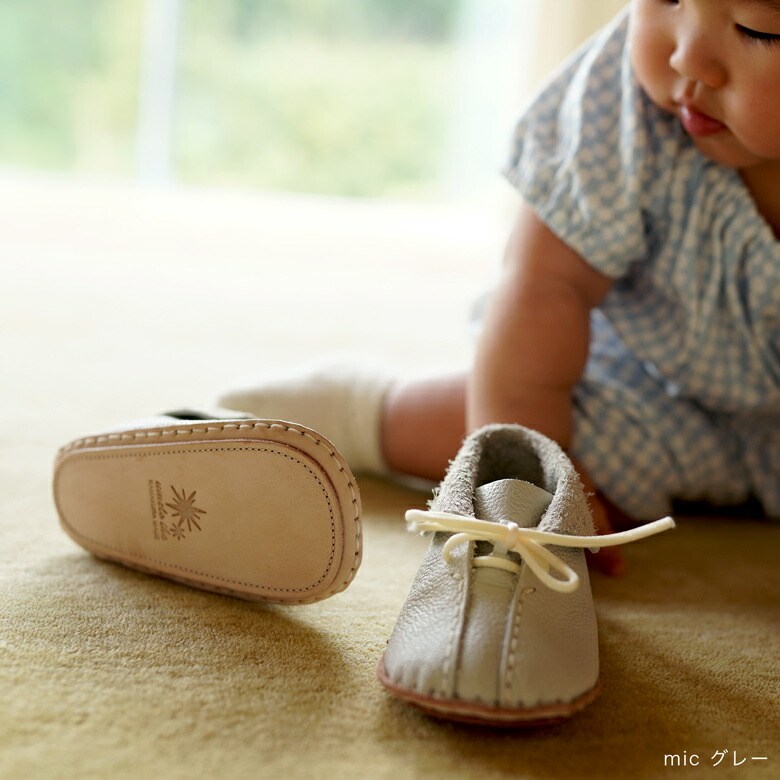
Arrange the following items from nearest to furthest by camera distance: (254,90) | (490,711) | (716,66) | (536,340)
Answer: (490,711) → (716,66) → (536,340) → (254,90)

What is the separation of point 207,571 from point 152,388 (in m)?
0.59

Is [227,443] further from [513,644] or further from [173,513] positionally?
[513,644]

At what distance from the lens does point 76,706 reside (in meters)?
0.49

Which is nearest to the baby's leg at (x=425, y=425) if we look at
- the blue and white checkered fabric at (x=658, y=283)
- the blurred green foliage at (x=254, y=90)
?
the blue and white checkered fabric at (x=658, y=283)

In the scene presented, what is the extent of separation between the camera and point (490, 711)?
18.4 inches

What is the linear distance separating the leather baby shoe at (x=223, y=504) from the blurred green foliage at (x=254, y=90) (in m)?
2.65

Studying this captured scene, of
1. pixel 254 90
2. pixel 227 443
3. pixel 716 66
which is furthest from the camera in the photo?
pixel 254 90

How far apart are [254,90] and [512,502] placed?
9.20 feet

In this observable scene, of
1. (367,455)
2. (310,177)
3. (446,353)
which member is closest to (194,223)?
(310,177)

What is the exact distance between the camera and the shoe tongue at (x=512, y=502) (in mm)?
572

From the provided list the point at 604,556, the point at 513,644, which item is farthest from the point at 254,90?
the point at 513,644

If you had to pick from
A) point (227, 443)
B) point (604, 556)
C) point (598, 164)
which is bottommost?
point (604, 556)

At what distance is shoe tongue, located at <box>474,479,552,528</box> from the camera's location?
1.88ft

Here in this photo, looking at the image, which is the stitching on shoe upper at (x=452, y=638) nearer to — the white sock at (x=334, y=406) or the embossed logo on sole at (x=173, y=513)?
the embossed logo on sole at (x=173, y=513)
